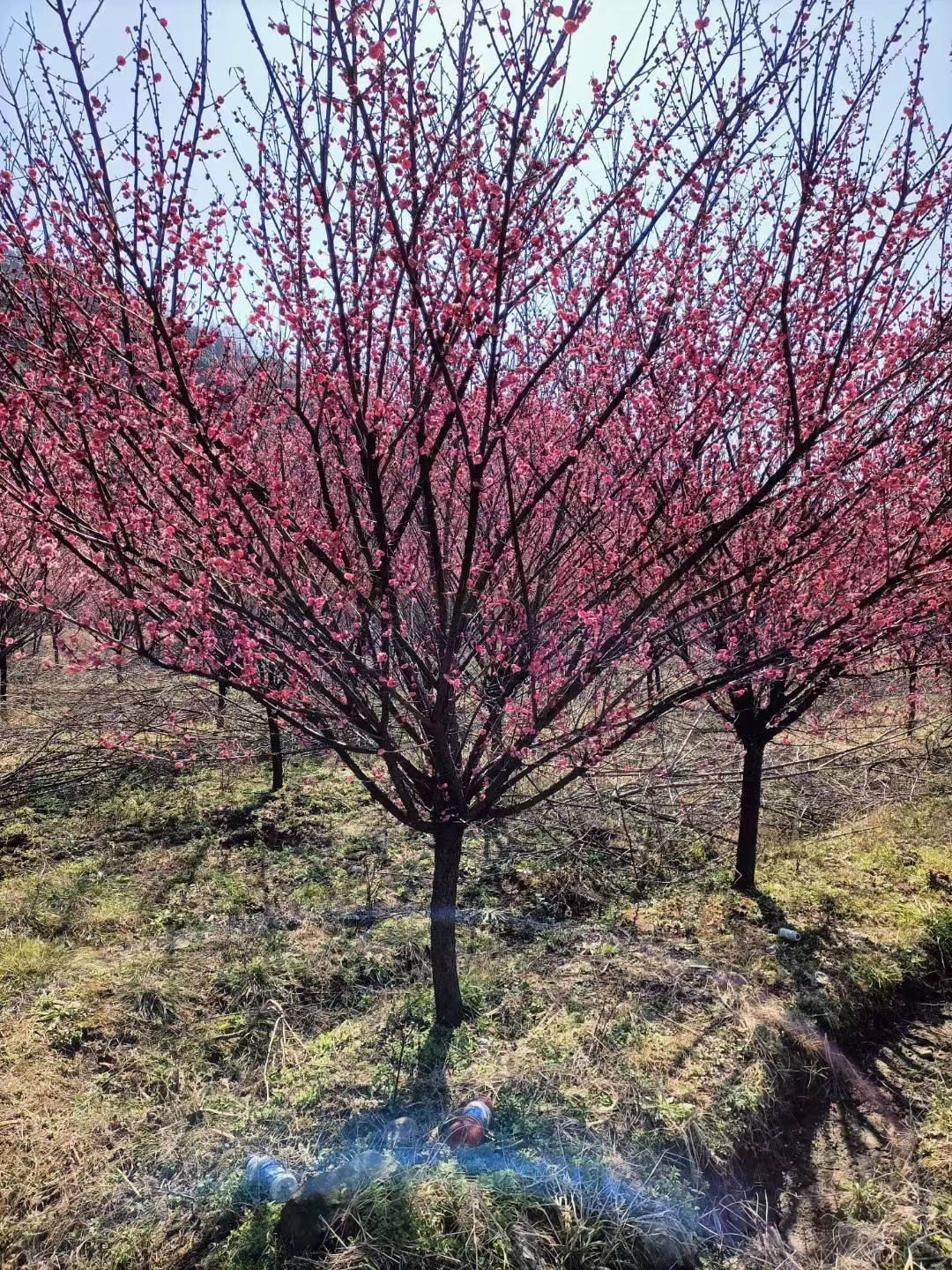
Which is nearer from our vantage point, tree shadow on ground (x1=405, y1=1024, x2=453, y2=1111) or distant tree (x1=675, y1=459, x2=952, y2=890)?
distant tree (x1=675, y1=459, x2=952, y2=890)

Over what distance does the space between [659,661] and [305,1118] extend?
8.93 ft

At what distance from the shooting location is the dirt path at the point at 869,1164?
2.99 meters

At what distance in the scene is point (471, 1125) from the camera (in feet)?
10.8

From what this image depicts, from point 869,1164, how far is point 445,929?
226 centimetres

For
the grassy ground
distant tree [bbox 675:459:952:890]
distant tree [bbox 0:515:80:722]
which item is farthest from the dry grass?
distant tree [bbox 0:515:80:722]

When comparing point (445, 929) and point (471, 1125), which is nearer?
point (471, 1125)

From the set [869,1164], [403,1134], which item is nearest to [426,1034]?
[403,1134]

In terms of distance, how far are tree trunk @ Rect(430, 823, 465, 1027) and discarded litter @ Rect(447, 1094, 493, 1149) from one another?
0.68 meters

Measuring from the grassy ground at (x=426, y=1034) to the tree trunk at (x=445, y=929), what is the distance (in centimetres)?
17

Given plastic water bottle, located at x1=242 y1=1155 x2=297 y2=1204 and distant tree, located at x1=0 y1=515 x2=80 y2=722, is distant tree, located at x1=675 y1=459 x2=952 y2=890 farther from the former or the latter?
distant tree, located at x1=0 y1=515 x2=80 y2=722

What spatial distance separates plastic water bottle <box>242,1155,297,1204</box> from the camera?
3.08m

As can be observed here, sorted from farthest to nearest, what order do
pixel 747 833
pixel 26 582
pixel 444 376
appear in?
pixel 26 582
pixel 747 833
pixel 444 376

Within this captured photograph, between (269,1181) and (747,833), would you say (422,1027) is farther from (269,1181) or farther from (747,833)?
(747,833)

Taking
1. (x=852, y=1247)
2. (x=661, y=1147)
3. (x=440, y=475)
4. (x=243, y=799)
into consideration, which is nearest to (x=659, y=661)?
(x=440, y=475)
